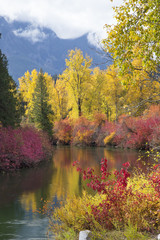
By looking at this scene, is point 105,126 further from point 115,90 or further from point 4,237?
point 4,237

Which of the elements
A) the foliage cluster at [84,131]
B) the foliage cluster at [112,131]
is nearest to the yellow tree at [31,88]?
the foliage cluster at [84,131]

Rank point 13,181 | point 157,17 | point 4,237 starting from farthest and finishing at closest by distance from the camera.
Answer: point 13,181
point 4,237
point 157,17

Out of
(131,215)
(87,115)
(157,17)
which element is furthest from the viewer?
(87,115)

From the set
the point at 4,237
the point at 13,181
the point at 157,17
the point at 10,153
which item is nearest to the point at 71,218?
the point at 4,237

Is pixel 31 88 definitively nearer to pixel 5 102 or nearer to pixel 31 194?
pixel 5 102

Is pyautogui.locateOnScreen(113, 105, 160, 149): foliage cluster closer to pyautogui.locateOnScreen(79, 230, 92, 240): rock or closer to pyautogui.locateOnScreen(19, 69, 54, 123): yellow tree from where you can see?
pyautogui.locateOnScreen(19, 69, 54, 123): yellow tree

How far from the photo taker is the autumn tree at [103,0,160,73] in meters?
7.18

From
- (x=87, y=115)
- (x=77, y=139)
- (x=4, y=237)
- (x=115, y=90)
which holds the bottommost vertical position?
(x=4, y=237)

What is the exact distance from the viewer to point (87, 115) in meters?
46.5

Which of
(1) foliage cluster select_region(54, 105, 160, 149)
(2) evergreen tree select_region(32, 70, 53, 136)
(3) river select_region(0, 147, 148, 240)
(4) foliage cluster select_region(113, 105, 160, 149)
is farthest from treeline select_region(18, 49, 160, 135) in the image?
(3) river select_region(0, 147, 148, 240)

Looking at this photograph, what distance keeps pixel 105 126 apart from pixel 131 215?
34371 millimetres

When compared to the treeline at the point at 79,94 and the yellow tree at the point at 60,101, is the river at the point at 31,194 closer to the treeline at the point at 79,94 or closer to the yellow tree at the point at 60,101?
the treeline at the point at 79,94

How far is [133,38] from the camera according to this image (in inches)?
297

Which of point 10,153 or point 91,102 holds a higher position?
point 91,102
